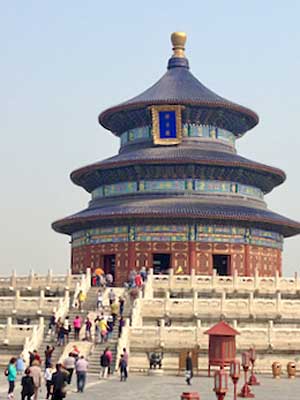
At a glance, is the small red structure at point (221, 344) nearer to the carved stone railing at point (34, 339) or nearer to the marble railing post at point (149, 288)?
the carved stone railing at point (34, 339)

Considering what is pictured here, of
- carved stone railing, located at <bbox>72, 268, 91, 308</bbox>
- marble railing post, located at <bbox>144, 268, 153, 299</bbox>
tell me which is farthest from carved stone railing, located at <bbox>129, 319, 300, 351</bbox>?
carved stone railing, located at <bbox>72, 268, 91, 308</bbox>

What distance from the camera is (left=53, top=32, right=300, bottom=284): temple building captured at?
53875 millimetres

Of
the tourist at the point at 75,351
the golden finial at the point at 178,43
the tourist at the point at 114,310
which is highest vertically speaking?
the golden finial at the point at 178,43

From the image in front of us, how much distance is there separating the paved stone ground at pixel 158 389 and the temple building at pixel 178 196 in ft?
71.3

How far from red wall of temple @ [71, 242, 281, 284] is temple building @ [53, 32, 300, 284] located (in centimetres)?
7

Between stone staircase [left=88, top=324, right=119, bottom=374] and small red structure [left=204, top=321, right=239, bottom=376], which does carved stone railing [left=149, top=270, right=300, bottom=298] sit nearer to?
stone staircase [left=88, top=324, right=119, bottom=374]

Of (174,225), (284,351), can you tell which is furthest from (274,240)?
(284,351)

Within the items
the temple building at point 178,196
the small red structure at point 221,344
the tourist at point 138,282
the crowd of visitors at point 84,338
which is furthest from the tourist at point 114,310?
the temple building at point 178,196

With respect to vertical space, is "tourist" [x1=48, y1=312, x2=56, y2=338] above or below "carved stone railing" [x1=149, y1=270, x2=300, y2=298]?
below

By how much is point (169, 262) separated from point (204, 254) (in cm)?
235

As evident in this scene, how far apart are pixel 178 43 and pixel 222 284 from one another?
27734 millimetres

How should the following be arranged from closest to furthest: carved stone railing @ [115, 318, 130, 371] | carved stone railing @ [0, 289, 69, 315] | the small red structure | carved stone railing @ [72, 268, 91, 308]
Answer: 1. the small red structure
2. carved stone railing @ [115, 318, 130, 371]
3. carved stone railing @ [0, 289, 69, 315]
4. carved stone railing @ [72, 268, 91, 308]

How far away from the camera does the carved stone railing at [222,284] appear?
42188mm

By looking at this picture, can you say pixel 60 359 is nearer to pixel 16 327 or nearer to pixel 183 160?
pixel 16 327
